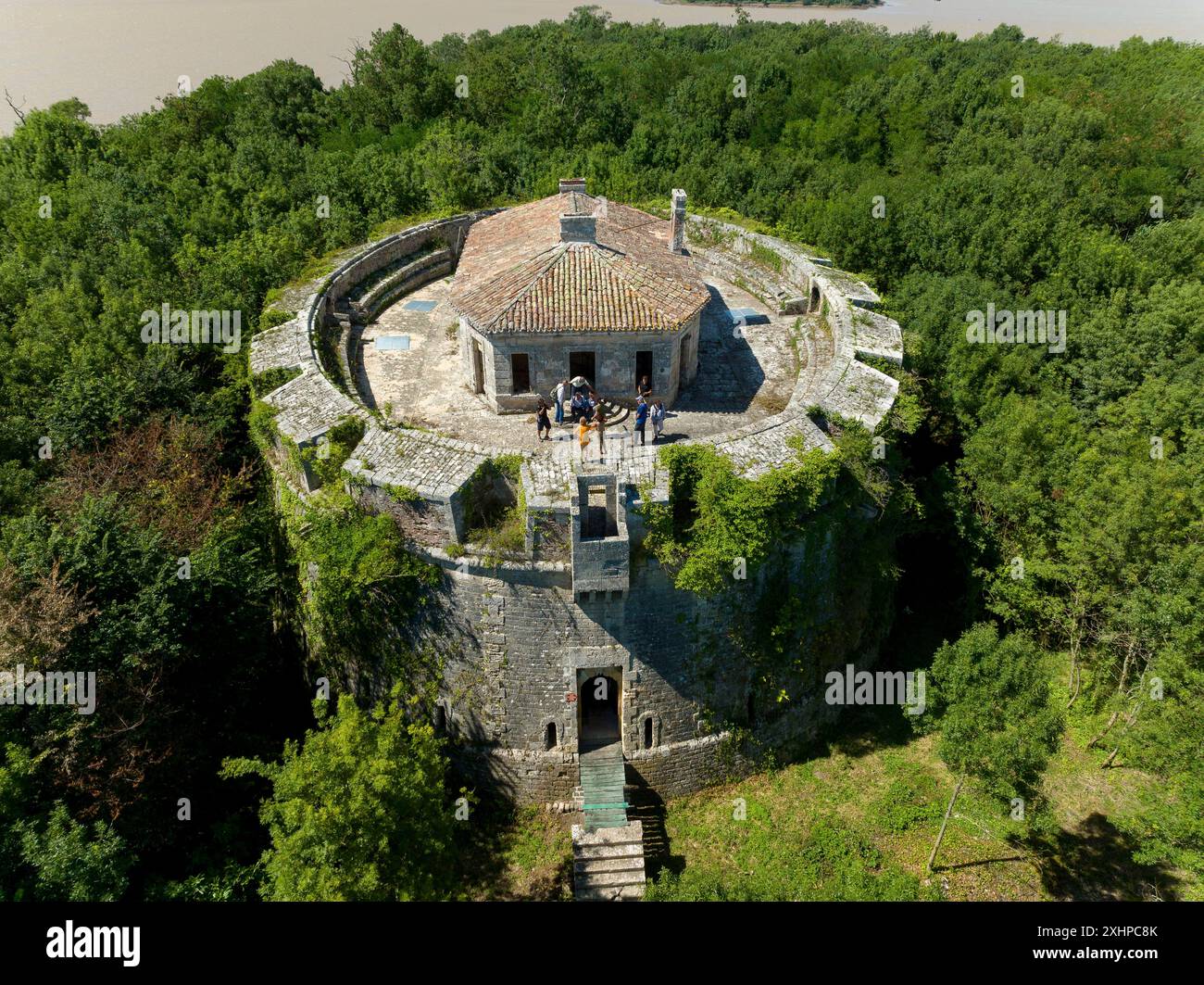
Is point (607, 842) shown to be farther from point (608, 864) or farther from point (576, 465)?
point (576, 465)

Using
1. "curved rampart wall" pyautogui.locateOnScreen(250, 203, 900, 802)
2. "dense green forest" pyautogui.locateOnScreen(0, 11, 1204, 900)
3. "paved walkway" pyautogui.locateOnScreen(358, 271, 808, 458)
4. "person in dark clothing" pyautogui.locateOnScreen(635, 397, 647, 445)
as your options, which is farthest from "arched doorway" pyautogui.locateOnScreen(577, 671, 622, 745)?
"paved walkway" pyautogui.locateOnScreen(358, 271, 808, 458)

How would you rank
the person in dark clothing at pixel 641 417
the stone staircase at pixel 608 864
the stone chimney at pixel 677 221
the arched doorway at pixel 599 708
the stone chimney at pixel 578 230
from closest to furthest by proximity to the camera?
1. the stone staircase at pixel 608 864
2. the person in dark clothing at pixel 641 417
3. the arched doorway at pixel 599 708
4. the stone chimney at pixel 578 230
5. the stone chimney at pixel 677 221

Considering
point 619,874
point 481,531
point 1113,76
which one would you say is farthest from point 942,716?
point 1113,76

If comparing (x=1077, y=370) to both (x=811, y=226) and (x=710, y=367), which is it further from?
(x=710, y=367)

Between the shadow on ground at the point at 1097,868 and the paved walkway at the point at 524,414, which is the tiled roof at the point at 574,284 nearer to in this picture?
the paved walkway at the point at 524,414

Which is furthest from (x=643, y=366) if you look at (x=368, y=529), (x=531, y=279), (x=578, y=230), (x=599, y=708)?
(x=599, y=708)

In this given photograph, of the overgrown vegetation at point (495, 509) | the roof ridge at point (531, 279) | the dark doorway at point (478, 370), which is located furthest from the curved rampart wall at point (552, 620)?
the roof ridge at point (531, 279)
